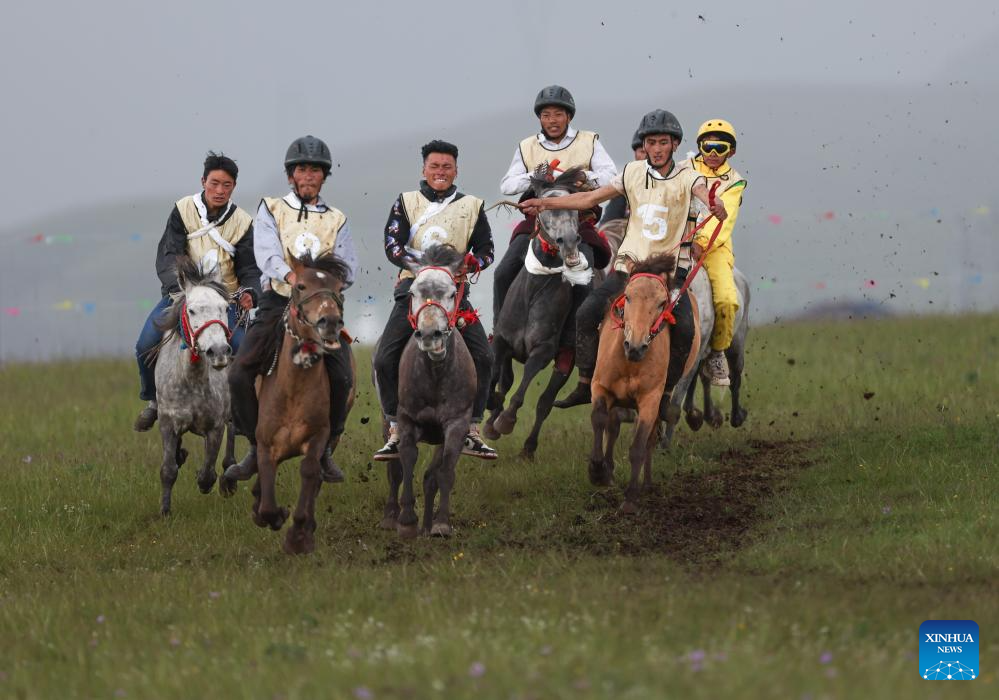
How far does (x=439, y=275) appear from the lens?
10445mm

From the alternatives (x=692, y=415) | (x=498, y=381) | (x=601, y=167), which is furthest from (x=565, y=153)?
(x=692, y=415)

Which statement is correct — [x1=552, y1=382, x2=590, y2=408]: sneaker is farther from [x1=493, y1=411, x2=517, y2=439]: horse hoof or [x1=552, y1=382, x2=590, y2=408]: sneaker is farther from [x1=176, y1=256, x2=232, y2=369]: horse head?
[x1=176, y1=256, x2=232, y2=369]: horse head

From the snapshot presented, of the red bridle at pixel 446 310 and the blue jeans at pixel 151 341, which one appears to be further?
the blue jeans at pixel 151 341

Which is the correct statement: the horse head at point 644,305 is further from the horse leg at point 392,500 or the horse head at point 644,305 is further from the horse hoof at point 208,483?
the horse hoof at point 208,483

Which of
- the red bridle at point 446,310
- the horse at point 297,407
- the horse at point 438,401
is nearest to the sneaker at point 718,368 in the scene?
the horse at point 438,401

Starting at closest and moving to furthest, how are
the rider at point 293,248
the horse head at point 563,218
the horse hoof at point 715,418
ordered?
the rider at point 293,248, the horse head at point 563,218, the horse hoof at point 715,418

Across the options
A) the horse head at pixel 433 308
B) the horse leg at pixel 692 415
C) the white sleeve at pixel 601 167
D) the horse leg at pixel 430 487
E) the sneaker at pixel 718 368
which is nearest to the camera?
the horse head at pixel 433 308

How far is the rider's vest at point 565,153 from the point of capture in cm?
1410

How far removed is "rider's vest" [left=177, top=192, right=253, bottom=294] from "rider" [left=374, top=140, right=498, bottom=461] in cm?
221

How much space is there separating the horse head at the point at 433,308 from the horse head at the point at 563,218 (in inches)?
113

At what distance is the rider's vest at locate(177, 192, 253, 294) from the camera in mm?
13125

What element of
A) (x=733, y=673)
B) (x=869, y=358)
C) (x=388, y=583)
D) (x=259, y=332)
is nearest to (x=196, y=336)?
(x=259, y=332)

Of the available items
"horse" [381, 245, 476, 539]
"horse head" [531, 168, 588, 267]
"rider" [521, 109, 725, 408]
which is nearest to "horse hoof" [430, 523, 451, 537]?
"horse" [381, 245, 476, 539]

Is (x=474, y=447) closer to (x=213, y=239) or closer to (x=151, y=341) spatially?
(x=213, y=239)
